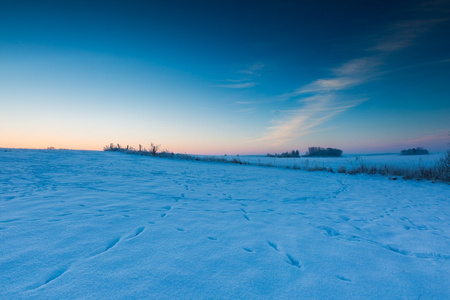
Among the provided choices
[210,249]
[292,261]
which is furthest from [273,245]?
[210,249]

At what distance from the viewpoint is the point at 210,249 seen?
224 cm

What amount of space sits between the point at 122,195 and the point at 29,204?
1.38 meters

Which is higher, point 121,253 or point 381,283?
point 121,253

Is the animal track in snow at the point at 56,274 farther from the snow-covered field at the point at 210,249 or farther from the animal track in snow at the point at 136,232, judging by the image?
the animal track in snow at the point at 136,232

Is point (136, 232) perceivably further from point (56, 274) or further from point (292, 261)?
point (292, 261)

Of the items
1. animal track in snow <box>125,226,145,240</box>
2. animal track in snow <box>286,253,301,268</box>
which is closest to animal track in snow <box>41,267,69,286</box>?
animal track in snow <box>125,226,145,240</box>

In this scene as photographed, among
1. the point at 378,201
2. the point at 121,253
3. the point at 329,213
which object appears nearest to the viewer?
the point at 121,253

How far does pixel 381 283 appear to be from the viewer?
5.90 feet

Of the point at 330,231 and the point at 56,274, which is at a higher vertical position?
the point at 56,274

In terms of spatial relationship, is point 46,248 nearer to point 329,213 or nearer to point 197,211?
point 197,211

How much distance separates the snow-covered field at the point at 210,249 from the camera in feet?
5.29

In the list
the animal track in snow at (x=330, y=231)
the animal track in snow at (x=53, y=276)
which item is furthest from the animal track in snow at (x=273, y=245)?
the animal track in snow at (x=53, y=276)

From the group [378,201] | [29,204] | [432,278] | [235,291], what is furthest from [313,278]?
[378,201]

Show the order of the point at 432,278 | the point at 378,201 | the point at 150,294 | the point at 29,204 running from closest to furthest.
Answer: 1. the point at 150,294
2. the point at 432,278
3. the point at 29,204
4. the point at 378,201
